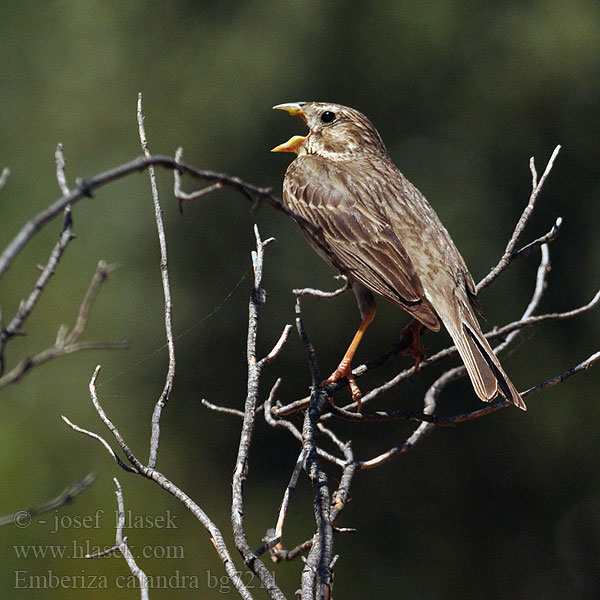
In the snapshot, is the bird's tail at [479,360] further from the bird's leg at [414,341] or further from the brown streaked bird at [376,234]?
the bird's leg at [414,341]

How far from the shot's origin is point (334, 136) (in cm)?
506

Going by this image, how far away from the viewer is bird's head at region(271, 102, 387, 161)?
5.04 meters

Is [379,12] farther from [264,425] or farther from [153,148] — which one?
[264,425]

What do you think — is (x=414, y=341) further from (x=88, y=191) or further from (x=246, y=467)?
(x=88, y=191)

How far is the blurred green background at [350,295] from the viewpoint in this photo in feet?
32.0

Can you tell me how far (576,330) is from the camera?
35.8 feet

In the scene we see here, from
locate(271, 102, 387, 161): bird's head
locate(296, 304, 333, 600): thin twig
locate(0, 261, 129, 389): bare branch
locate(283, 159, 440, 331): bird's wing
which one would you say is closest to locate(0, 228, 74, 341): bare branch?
locate(0, 261, 129, 389): bare branch

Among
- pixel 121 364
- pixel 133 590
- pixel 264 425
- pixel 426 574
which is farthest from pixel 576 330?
pixel 133 590

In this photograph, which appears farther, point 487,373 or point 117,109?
point 117,109

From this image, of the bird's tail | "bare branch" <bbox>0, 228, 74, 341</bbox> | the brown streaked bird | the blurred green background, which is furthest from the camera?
the blurred green background

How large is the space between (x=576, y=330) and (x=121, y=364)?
497cm

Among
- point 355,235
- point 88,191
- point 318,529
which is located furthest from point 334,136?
point 88,191

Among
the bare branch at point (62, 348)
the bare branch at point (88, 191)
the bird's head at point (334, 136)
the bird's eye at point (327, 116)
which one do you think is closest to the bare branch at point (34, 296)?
the bare branch at point (62, 348)

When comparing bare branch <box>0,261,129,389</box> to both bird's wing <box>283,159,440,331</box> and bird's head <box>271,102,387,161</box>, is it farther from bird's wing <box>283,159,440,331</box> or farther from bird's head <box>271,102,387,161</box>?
bird's head <box>271,102,387,161</box>
